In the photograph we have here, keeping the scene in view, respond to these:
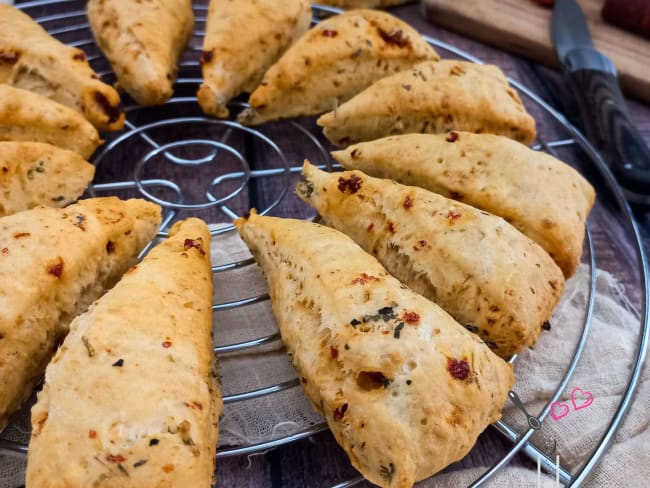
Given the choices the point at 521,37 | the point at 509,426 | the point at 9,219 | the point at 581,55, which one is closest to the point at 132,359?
the point at 9,219

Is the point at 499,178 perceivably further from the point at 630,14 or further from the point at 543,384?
the point at 630,14

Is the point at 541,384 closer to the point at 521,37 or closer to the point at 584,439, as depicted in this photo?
the point at 584,439

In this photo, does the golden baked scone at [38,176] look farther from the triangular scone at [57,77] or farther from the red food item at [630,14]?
the red food item at [630,14]

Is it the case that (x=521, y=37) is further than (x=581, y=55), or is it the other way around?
(x=521, y=37)

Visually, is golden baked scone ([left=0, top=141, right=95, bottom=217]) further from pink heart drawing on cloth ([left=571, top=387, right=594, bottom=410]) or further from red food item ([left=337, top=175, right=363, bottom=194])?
pink heart drawing on cloth ([left=571, top=387, right=594, bottom=410])

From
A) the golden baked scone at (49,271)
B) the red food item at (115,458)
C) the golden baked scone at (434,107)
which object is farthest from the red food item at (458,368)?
the golden baked scone at (434,107)

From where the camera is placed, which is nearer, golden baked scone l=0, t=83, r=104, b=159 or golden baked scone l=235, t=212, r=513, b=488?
golden baked scone l=235, t=212, r=513, b=488

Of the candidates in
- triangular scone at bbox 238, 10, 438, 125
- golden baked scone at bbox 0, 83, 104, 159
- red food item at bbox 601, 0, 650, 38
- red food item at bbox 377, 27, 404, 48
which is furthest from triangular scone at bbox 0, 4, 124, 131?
red food item at bbox 601, 0, 650, 38
